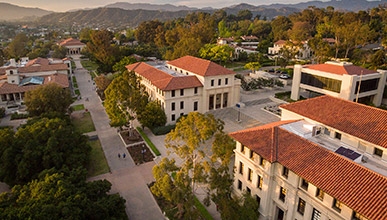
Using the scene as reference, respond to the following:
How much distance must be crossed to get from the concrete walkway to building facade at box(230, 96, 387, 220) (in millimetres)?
8656

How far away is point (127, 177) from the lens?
93.5ft

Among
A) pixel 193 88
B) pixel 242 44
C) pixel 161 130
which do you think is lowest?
pixel 161 130

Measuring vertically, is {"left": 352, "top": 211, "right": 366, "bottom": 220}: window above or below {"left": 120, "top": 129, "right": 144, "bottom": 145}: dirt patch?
above

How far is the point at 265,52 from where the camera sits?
336ft

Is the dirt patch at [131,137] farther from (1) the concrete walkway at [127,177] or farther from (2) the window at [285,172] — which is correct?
(2) the window at [285,172]

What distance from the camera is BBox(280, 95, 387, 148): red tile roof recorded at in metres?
21.0

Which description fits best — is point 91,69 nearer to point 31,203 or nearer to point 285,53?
point 285,53

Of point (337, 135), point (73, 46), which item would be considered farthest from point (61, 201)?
point (73, 46)

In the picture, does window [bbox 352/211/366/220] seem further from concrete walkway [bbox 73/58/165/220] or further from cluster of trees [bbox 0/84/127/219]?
cluster of trees [bbox 0/84/127/219]

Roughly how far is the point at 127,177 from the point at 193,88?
768 inches

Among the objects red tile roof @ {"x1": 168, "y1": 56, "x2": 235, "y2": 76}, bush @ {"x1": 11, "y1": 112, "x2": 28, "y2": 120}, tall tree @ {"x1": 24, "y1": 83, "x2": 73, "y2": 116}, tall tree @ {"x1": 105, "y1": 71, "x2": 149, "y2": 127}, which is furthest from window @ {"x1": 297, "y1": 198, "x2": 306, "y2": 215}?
bush @ {"x1": 11, "y1": 112, "x2": 28, "y2": 120}

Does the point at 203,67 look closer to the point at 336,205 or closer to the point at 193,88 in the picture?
the point at 193,88

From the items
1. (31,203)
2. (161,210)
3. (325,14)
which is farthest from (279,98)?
(325,14)

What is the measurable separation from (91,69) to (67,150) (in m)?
67.7
